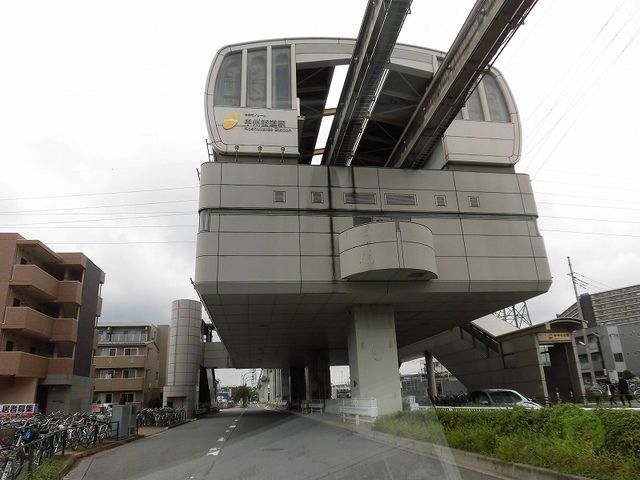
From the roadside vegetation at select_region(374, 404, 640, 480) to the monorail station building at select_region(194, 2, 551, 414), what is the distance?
8.33 m

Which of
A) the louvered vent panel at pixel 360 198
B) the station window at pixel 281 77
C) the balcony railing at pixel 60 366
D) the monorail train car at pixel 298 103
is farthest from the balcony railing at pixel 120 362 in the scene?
the louvered vent panel at pixel 360 198

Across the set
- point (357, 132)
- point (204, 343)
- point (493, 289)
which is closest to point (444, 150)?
point (357, 132)

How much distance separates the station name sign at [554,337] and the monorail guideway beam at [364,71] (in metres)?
16.5

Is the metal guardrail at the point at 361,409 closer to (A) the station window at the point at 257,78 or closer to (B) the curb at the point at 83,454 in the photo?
(B) the curb at the point at 83,454

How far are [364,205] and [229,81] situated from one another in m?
8.56

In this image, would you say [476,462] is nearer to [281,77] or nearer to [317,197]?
[317,197]

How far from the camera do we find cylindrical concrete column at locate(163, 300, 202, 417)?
48719mm

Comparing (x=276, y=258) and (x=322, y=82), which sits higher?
(x=322, y=82)

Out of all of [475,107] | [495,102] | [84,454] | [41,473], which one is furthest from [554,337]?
[41,473]

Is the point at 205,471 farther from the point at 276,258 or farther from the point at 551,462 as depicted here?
the point at 276,258

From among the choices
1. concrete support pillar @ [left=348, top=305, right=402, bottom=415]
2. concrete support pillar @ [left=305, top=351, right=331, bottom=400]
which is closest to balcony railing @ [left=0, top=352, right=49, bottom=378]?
concrete support pillar @ [left=305, top=351, right=331, bottom=400]

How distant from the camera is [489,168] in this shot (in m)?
22.4

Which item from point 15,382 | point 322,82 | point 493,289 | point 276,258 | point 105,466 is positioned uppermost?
point 322,82

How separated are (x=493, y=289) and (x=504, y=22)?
10.8 m
